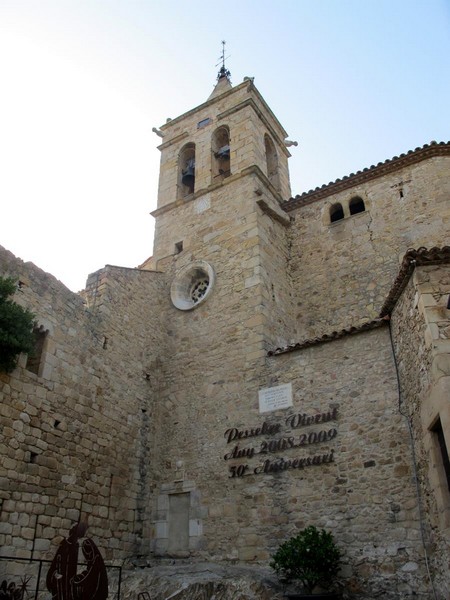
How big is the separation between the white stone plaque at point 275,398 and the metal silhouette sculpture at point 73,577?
15.5 ft

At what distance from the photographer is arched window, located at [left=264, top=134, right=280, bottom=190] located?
55.7 ft

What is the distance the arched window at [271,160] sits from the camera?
17.0 metres

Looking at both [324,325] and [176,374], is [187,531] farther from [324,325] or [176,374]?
[324,325]

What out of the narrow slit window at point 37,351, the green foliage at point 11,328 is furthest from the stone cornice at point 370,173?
the green foliage at point 11,328

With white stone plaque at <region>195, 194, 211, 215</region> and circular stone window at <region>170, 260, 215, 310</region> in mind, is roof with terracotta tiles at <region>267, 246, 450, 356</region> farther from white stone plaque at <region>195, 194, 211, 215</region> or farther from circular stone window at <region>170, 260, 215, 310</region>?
white stone plaque at <region>195, 194, 211, 215</region>

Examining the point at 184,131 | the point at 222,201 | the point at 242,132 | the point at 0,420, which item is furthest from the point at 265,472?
the point at 184,131

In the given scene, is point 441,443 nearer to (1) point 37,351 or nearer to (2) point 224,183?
(1) point 37,351

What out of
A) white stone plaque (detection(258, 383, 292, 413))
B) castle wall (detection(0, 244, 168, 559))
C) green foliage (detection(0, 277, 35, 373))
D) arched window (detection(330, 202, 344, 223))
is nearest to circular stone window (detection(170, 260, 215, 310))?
castle wall (detection(0, 244, 168, 559))

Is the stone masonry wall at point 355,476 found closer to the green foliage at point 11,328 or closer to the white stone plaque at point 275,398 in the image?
the white stone plaque at point 275,398

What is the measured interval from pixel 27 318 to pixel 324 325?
7140 mm

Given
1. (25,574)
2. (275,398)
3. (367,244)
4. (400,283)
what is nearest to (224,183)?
(367,244)

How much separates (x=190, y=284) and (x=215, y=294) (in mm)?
1326

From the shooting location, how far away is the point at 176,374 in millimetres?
12617

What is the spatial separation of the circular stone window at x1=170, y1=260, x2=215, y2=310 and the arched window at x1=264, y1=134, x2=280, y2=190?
4.66 metres
